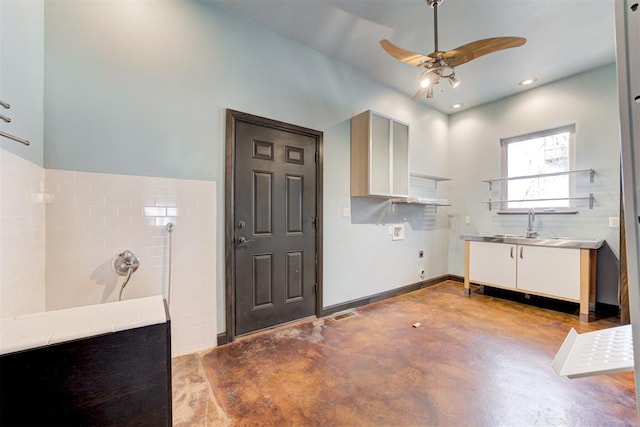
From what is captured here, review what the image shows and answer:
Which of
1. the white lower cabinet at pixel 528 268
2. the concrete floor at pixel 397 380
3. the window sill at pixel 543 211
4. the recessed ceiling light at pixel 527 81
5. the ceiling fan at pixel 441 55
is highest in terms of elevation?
the recessed ceiling light at pixel 527 81

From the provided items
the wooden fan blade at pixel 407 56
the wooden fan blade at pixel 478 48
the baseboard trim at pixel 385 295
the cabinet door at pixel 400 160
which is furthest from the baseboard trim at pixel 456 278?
the wooden fan blade at pixel 407 56

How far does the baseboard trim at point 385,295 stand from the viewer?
3.08 meters

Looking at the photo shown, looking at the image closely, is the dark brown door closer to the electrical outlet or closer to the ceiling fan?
the ceiling fan

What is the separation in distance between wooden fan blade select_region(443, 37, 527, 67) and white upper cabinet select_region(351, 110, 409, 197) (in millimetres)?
1074

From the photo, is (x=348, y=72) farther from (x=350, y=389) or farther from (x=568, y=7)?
(x=350, y=389)

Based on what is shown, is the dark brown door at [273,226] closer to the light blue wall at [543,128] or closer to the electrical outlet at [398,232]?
the electrical outlet at [398,232]

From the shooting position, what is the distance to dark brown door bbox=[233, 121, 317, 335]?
2.48 meters

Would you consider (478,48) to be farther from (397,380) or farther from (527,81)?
(397,380)

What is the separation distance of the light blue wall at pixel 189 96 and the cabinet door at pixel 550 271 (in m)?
1.74

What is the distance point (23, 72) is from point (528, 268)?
4838mm

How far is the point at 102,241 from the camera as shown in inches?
74.0

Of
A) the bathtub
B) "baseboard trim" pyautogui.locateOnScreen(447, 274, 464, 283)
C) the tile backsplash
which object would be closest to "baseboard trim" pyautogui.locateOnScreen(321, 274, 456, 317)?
"baseboard trim" pyautogui.locateOnScreen(447, 274, 464, 283)

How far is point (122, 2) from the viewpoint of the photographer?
1.95 m

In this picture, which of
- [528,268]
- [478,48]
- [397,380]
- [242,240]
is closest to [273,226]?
[242,240]
